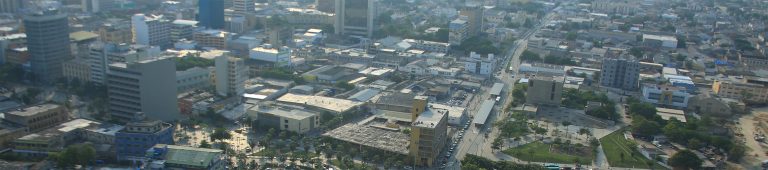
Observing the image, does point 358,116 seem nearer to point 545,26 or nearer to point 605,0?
Answer: point 545,26

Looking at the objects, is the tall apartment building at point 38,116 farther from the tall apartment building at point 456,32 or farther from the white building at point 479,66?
the tall apartment building at point 456,32

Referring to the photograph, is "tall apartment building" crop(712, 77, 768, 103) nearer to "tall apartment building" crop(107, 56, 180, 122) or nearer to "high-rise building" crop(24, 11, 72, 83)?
"tall apartment building" crop(107, 56, 180, 122)

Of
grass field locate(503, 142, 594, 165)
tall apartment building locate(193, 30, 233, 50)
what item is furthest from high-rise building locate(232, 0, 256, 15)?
grass field locate(503, 142, 594, 165)

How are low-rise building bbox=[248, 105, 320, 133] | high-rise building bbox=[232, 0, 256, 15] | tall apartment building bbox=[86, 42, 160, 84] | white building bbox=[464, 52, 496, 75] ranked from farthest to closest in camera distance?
1. high-rise building bbox=[232, 0, 256, 15]
2. white building bbox=[464, 52, 496, 75]
3. tall apartment building bbox=[86, 42, 160, 84]
4. low-rise building bbox=[248, 105, 320, 133]

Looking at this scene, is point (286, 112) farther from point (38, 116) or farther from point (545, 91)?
point (545, 91)

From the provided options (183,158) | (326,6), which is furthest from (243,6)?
(183,158)

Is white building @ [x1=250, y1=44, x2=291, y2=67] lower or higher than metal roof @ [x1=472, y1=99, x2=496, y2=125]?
higher
